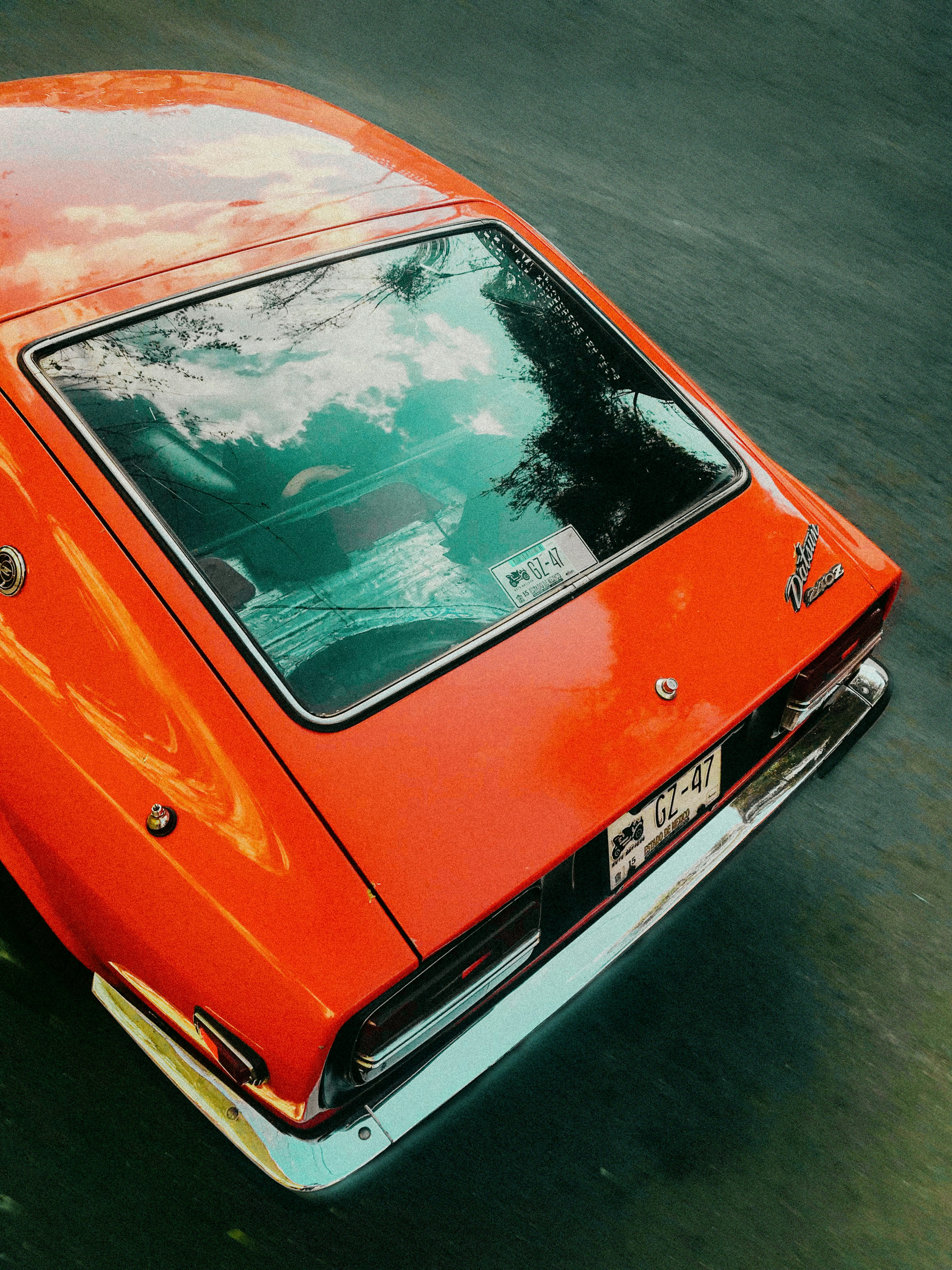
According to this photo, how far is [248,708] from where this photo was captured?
5.25ft

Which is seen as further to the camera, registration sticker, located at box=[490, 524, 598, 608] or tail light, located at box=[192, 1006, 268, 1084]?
registration sticker, located at box=[490, 524, 598, 608]

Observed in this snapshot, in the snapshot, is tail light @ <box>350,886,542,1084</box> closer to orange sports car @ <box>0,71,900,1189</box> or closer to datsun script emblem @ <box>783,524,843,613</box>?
orange sports car @ <box>0,71,900,1189</box>

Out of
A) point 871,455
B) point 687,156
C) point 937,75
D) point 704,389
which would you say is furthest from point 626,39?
point 871,455

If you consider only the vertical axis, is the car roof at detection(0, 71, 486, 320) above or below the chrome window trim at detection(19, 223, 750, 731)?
above

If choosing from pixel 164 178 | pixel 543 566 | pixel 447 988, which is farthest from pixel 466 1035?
pixel 164 178

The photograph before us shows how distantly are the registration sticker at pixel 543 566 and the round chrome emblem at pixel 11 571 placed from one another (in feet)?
2.89

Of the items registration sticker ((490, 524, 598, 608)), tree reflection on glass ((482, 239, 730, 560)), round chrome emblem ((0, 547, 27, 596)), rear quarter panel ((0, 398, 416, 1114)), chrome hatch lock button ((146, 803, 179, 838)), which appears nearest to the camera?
rear quarter panel ((0, 398, 416, 1114))

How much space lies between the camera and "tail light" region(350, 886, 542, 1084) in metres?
1.52

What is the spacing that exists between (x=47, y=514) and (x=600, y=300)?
146cm

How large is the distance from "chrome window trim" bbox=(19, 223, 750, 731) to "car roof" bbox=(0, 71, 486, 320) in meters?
0.10

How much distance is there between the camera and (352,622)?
1.77 meters

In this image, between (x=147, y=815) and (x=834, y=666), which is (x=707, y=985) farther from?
(x=147, y=815)

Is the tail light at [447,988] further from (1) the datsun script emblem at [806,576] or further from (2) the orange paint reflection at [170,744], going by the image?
(1) the datsun script emblem at [806,576]

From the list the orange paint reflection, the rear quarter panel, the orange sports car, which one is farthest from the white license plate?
the orange paint reflection
